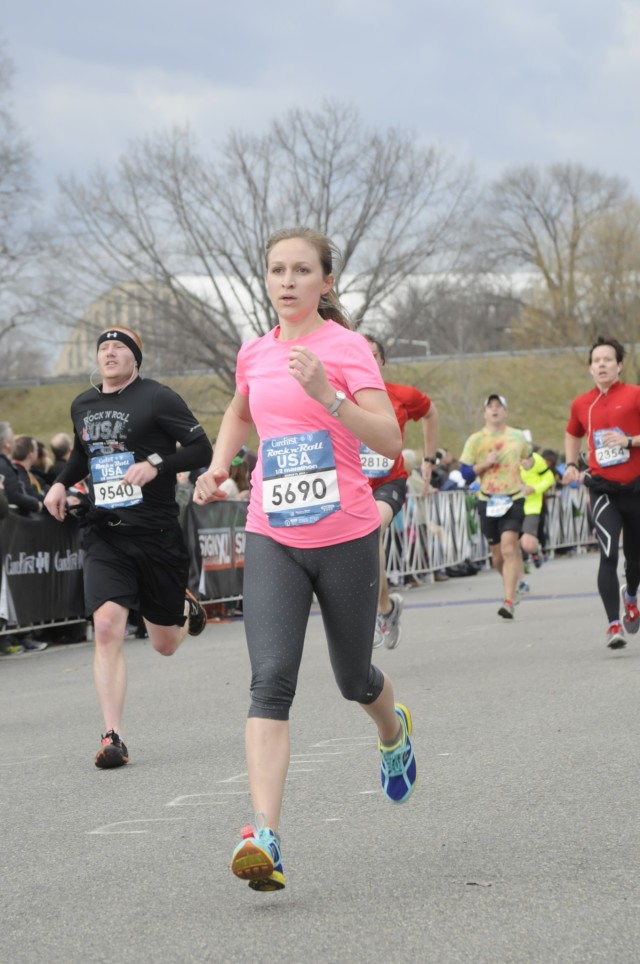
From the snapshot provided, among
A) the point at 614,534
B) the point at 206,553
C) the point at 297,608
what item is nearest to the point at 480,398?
the point at 206,553

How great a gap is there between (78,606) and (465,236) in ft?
88.8

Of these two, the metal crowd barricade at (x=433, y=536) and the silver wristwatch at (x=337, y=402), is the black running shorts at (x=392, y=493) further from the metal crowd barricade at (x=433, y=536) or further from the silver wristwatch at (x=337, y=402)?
the metal crowd barricade at (x=433, y=536)

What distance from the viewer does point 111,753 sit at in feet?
22.3

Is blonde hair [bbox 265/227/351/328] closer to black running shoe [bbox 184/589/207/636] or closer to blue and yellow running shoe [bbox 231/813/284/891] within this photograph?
blue and yellow running shoe [bbox 231/813/284/891]

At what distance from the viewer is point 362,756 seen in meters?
6.72

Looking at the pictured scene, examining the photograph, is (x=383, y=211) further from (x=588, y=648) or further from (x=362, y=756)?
(x=362, y=756)

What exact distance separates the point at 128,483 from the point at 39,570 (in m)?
6.45

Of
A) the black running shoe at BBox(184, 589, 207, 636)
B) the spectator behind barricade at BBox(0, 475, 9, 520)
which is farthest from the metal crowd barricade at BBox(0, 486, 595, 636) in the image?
the black running shoe at BBox(184, 589, 207, 636)

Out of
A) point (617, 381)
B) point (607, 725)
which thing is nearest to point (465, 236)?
point (617, 381)

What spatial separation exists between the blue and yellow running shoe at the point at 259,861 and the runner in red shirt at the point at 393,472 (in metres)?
6.24

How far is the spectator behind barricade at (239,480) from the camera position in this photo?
17.5 m

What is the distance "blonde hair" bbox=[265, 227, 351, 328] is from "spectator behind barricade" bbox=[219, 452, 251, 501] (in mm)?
12312

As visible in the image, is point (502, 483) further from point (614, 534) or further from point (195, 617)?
point (195, 617)

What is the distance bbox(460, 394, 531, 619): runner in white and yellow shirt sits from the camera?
553 inches
